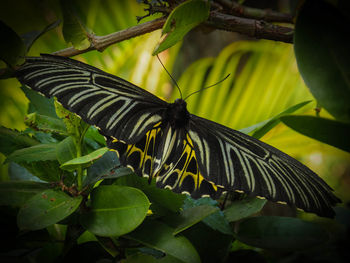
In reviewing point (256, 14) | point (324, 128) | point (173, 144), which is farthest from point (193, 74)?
point (324, 128)

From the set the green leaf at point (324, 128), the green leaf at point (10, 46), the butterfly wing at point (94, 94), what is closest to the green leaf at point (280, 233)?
the green leaf at point (324, 128)

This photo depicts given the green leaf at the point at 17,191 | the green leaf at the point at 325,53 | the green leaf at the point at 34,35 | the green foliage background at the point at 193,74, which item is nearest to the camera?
the green leaf at the point at 325,53

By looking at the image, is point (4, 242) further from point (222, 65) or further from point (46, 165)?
point (222, 65)

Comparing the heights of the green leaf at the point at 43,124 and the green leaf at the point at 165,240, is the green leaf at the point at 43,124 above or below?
above

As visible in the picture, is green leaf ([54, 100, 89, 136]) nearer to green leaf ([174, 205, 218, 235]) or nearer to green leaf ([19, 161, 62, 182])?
green leaf ([19, 161, 62, 182])

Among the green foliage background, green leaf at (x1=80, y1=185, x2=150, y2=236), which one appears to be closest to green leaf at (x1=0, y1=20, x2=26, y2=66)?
green leaf at (x1=80, y1=185, x2=150, y2=236)

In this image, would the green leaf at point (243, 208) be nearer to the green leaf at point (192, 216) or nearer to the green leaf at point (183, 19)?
the green leaf at point (192, 216)
